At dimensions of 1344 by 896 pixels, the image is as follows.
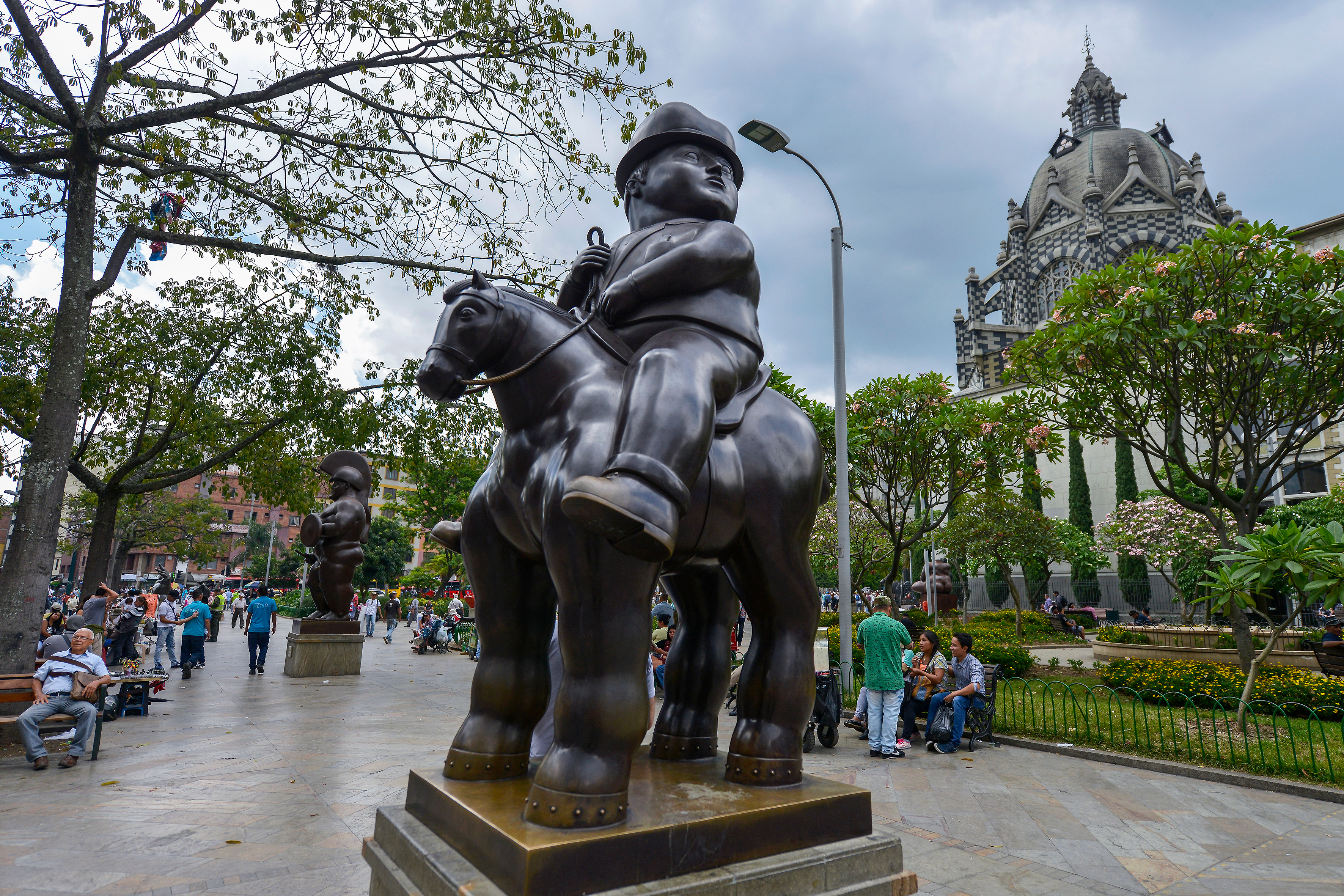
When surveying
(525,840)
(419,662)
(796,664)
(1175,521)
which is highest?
(1175,521)

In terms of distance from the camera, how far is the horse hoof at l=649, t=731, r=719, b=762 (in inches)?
103

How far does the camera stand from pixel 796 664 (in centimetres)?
241

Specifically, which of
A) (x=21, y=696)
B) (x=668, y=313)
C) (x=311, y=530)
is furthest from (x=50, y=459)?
(x=668, y=313)

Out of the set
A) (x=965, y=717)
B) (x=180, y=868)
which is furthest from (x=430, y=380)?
(x=965, y=717)

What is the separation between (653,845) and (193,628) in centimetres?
1594

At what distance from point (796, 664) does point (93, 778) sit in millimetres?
7281

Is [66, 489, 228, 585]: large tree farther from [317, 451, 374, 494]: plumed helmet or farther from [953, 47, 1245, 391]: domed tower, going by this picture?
[953, 47, 1245, 391]: domed tower

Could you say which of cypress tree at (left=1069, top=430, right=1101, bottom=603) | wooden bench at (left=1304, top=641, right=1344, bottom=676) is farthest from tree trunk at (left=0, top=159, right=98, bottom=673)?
cypress tree at (left=1069, top=430, right=1101, bottom=603)

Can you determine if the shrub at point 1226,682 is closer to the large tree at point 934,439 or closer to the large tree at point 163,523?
the large tree at point 934,439

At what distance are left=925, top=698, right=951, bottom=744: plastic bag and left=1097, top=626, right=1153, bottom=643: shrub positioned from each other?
976 cm

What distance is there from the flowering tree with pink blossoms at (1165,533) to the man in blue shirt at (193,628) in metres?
24.2

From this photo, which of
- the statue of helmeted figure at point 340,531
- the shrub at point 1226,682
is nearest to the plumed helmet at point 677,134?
the shrub at point 1226,682

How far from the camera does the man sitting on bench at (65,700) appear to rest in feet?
23.3

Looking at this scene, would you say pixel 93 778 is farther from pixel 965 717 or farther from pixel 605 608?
pixel 965 717
